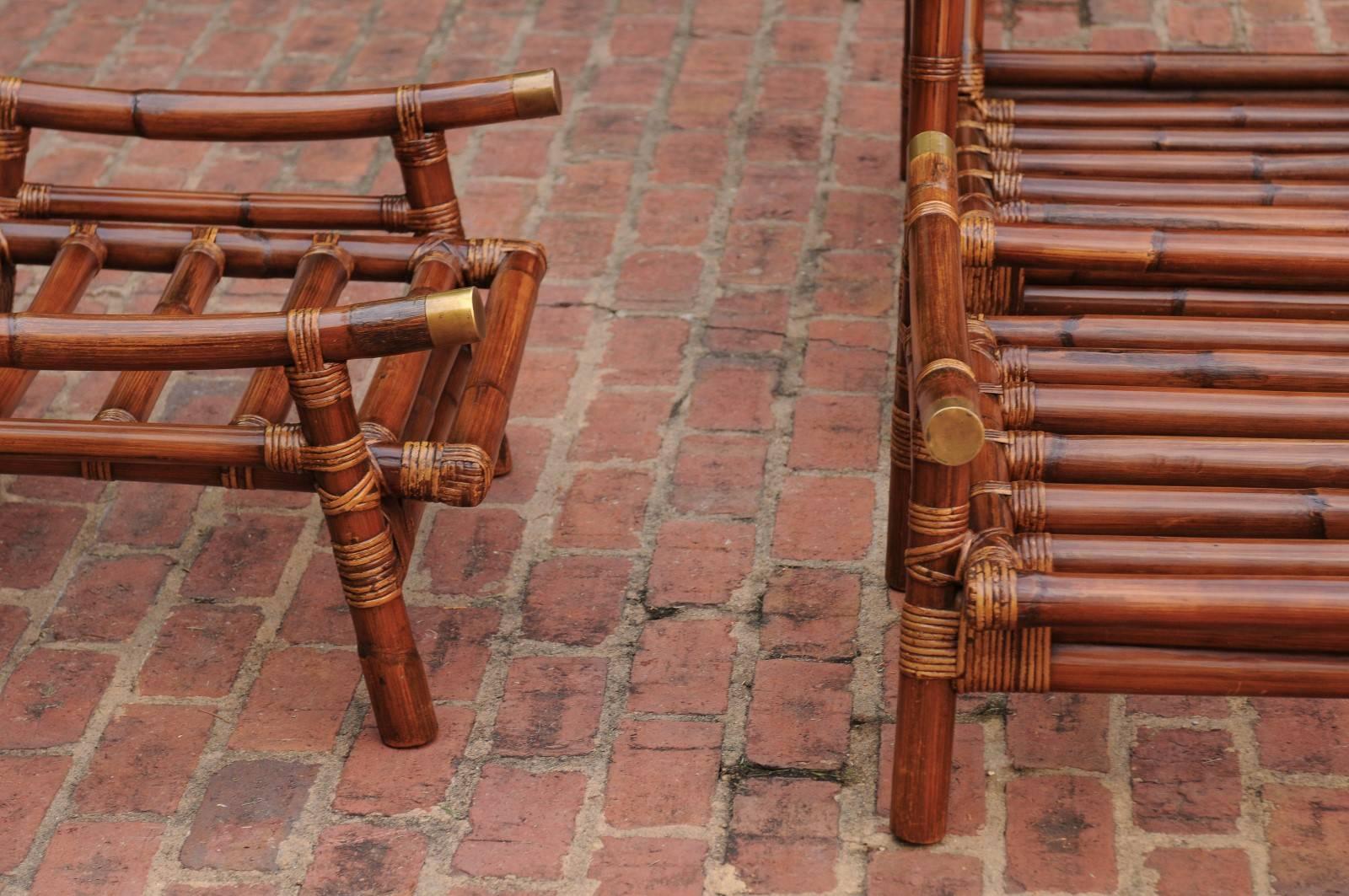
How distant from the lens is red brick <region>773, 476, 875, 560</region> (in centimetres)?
246

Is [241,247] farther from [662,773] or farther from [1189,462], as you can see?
[1189,462]

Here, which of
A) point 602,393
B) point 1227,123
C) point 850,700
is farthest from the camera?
point 602,393

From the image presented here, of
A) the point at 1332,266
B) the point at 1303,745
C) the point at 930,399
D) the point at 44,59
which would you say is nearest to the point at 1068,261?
the point at 1332,266

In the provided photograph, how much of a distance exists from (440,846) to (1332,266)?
4.24 ft

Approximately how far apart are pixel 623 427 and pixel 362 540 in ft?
2.71

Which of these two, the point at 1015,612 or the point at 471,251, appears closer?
the point at 1015,612

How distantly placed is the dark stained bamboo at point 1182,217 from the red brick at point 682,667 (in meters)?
0.70

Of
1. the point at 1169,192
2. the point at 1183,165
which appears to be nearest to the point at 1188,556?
the point at 1169,192

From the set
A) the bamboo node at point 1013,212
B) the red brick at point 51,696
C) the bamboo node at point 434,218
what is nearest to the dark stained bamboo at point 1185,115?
the bamboo node at point 1013,212

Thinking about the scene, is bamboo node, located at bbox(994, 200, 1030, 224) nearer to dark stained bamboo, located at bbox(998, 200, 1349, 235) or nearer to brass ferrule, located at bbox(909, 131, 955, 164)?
dark stained bamboo, located at bbox(998, 200, 1349, 235)

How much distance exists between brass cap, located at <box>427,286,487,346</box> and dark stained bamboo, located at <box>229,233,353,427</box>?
1.25 feet

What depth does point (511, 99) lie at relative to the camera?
2268mm

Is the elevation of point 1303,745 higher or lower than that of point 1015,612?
lower

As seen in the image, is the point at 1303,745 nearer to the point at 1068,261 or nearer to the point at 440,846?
the point at 1068,261
